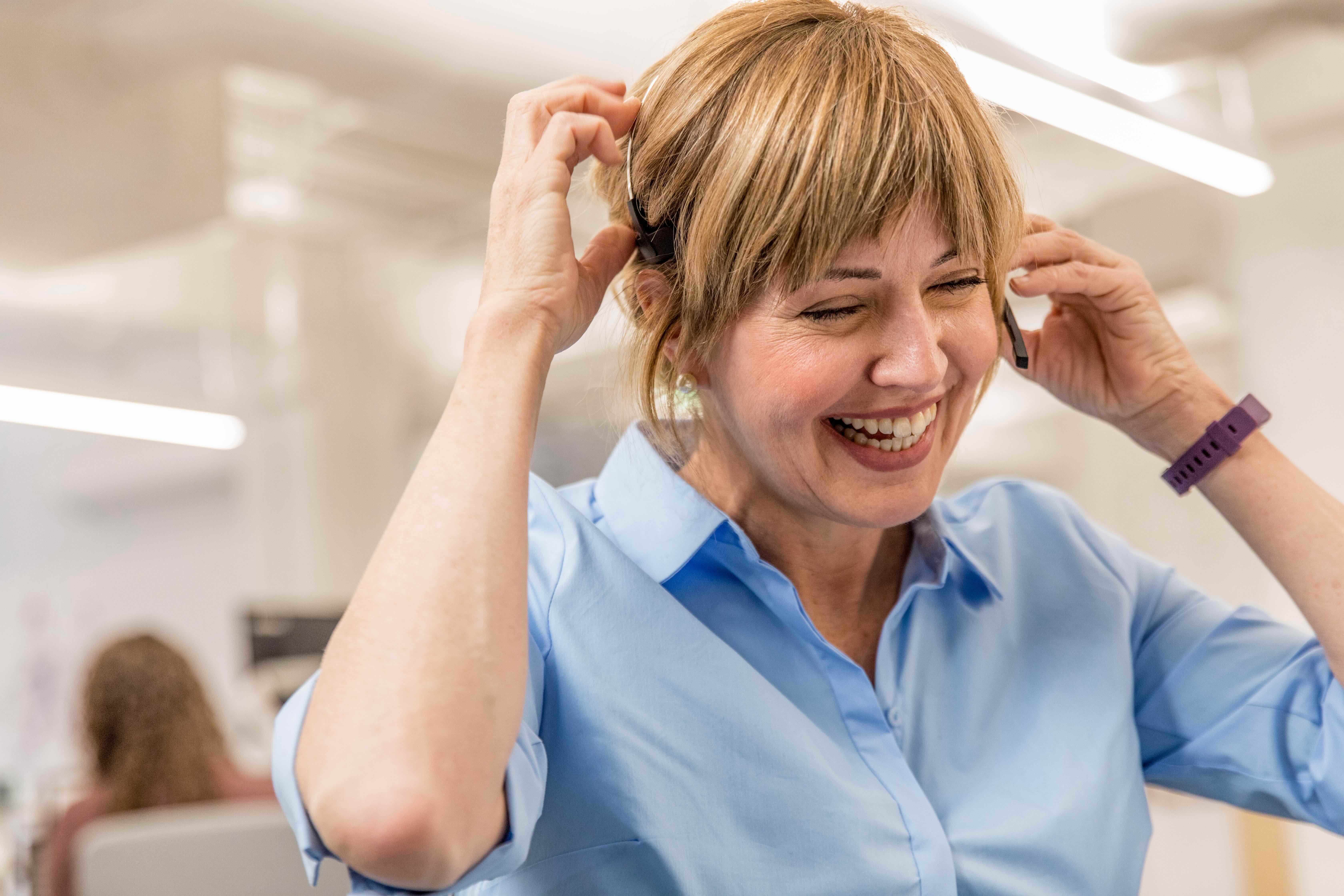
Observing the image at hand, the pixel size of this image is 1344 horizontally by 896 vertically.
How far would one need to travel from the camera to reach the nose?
3.07 feet

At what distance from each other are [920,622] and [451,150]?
3.95 m

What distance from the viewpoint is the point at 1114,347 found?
1248 mm

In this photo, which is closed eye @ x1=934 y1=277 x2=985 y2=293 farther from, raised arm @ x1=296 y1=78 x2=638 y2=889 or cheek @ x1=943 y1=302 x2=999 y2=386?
raised arm @ x1=296 y1=78 x2=638 y2=889

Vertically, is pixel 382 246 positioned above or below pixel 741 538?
below

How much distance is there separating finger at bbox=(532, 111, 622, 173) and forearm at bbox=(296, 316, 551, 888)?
0.19 metres

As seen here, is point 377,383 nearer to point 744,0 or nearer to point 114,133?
point 114,133

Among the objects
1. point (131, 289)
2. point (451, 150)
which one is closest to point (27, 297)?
point (131, 289)

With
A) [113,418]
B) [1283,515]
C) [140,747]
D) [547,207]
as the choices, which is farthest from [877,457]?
[113,418]

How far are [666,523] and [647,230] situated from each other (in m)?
0.26

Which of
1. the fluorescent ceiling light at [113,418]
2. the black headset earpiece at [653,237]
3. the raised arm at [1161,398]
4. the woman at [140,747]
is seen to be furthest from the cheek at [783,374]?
the fluorescent ceiling light at [113,418]

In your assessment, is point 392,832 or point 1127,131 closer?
point 392,832

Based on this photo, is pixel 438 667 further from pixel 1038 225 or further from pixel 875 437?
pixel 1038 225

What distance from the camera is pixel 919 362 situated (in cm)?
94

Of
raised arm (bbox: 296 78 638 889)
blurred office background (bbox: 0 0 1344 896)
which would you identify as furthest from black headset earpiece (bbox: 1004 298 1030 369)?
blurred office background (bbox: 0 0 1344 896)
